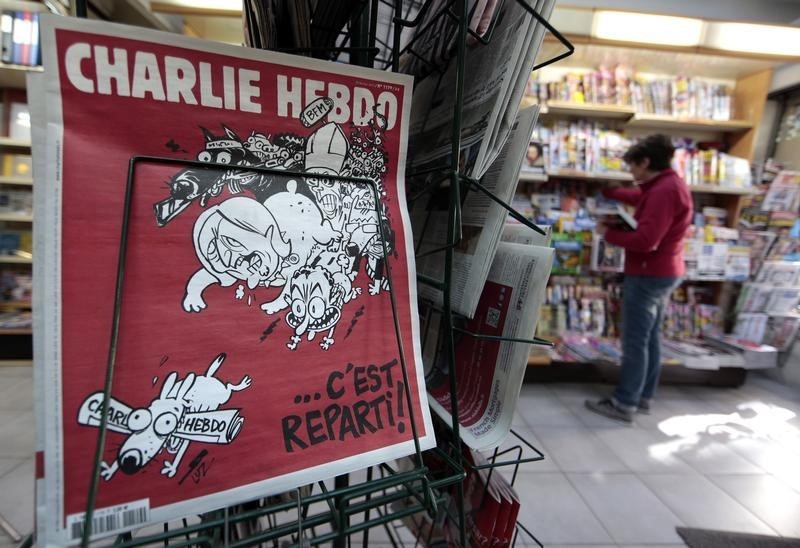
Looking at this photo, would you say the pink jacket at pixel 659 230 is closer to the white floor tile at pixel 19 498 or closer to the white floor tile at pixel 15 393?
the white floor tile at pixel 19 498

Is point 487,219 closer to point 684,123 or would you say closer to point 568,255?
point 568,255

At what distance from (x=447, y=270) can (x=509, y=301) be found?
117 mm

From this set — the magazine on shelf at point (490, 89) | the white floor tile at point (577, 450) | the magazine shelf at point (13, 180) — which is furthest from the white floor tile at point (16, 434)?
the white floor tile at point (577, 450)

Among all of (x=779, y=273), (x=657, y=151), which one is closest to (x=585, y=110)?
(x=657, y=151)

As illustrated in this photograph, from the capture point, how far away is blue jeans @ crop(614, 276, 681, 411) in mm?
1784

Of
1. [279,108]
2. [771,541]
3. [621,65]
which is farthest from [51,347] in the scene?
[621,65]

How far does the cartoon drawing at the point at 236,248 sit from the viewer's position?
0.34 m

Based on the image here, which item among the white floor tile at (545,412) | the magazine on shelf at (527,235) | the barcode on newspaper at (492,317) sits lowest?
the white floor tile at (545,412)

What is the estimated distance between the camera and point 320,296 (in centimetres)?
38

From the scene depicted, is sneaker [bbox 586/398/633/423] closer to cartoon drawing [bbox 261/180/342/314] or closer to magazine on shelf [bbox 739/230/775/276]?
magazine on shelf [bbox 739/230/775/276]

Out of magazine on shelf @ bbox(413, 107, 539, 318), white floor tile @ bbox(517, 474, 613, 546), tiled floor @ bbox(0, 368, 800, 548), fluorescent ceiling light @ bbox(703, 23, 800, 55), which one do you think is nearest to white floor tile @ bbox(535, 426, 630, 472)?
tiled floor @ bbox(0, 368, 800, 548)

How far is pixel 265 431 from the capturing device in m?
0.35

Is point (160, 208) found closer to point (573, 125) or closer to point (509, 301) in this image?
point (509, 301)

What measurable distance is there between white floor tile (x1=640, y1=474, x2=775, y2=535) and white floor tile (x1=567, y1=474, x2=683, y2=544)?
44 mm
